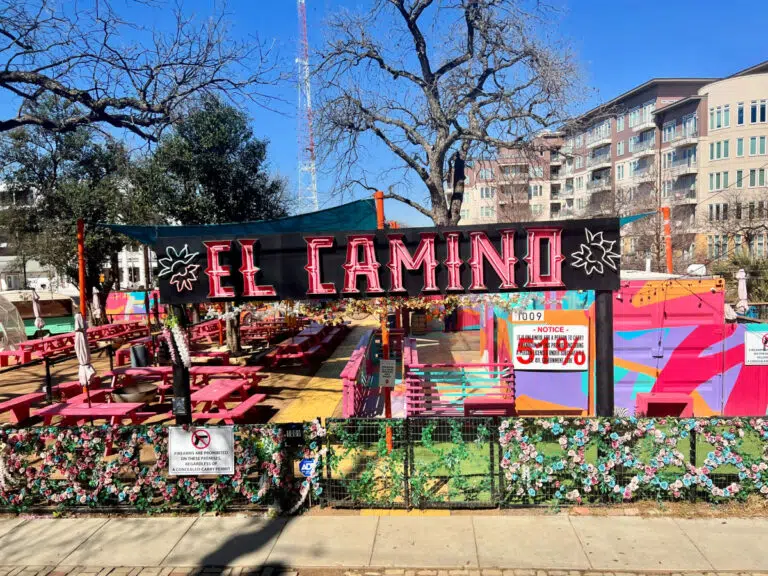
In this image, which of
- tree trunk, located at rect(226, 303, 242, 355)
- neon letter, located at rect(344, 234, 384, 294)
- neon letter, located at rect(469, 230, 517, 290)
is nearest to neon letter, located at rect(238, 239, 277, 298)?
neon letter, located at rect(344, 234, 384, 294)

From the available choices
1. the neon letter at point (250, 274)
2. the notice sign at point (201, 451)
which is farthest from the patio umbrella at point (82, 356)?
the neon letter at point (250, 274)

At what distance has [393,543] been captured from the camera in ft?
19.4

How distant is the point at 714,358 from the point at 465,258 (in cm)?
632

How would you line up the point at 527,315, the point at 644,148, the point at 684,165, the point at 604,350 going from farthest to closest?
the point at 644,148, the point at 684,165, the point at 527,315, the point at 604,350

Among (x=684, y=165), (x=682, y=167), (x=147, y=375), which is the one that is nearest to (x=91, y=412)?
(x=147, y=375)

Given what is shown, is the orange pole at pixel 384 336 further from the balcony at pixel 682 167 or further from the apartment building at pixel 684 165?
the balcony at pixel 682 167

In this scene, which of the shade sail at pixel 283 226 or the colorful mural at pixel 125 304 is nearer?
the shade sail at pixel 283 226

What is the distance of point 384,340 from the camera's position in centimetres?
869

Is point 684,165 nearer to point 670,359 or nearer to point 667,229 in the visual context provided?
point 667,229

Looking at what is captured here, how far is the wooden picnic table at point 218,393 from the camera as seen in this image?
390 inches

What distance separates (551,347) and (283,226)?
5.49m

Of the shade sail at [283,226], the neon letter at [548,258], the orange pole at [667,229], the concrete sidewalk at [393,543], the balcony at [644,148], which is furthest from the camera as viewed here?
the balcony at [644,148]

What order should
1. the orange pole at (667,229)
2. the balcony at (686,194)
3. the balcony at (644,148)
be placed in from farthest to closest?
the balcony at (644,148) < the balcony at (686,194) < the orange pole at (667,229)

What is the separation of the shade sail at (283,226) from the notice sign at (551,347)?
13.0 feet
